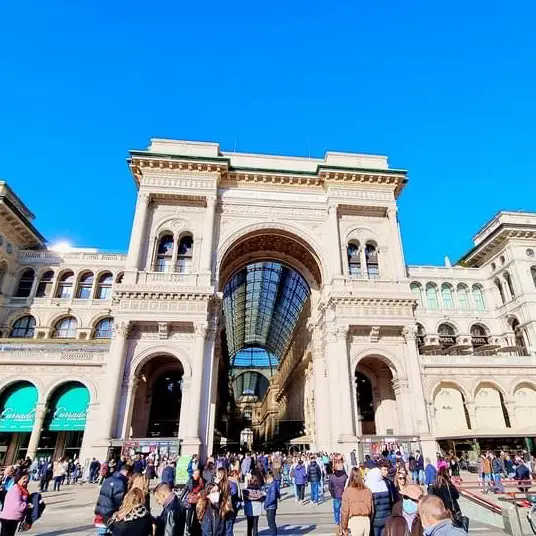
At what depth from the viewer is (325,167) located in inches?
1055

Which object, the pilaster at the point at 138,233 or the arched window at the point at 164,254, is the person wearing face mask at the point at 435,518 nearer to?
the pilaster at the point at 138,233

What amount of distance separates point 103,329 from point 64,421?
12.8 metres

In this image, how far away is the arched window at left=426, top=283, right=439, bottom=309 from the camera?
4028cm

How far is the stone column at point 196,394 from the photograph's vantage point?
755 inches

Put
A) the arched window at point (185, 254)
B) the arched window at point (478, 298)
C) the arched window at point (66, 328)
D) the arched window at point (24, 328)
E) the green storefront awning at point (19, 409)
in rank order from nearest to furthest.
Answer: the green storefront awning at point (19, 409) < the arched window at point (185, 254) < the arched window at point (24, 328) < the arched window at point (66, 328) < the arched window at point (478, 298)

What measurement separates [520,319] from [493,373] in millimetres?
11290

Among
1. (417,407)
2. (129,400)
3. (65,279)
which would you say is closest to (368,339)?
(417,407)

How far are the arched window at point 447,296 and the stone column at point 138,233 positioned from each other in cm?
3295

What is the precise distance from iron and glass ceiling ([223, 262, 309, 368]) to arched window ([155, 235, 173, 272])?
7574 millimetres

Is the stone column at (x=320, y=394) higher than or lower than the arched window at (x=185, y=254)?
lower

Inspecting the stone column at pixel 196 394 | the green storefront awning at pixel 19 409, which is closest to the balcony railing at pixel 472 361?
the stone column at pixel 196 394

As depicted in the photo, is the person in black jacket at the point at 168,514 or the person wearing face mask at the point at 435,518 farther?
the person in black jacket at the point at 168,514

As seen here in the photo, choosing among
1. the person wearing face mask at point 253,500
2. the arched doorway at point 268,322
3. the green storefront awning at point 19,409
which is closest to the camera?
the person wearing face mask at point 253,500

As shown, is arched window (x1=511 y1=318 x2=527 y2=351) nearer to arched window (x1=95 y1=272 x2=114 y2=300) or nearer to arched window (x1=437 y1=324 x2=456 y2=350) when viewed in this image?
arched window (x1=437 y1=324 x2=456 y2=350)
